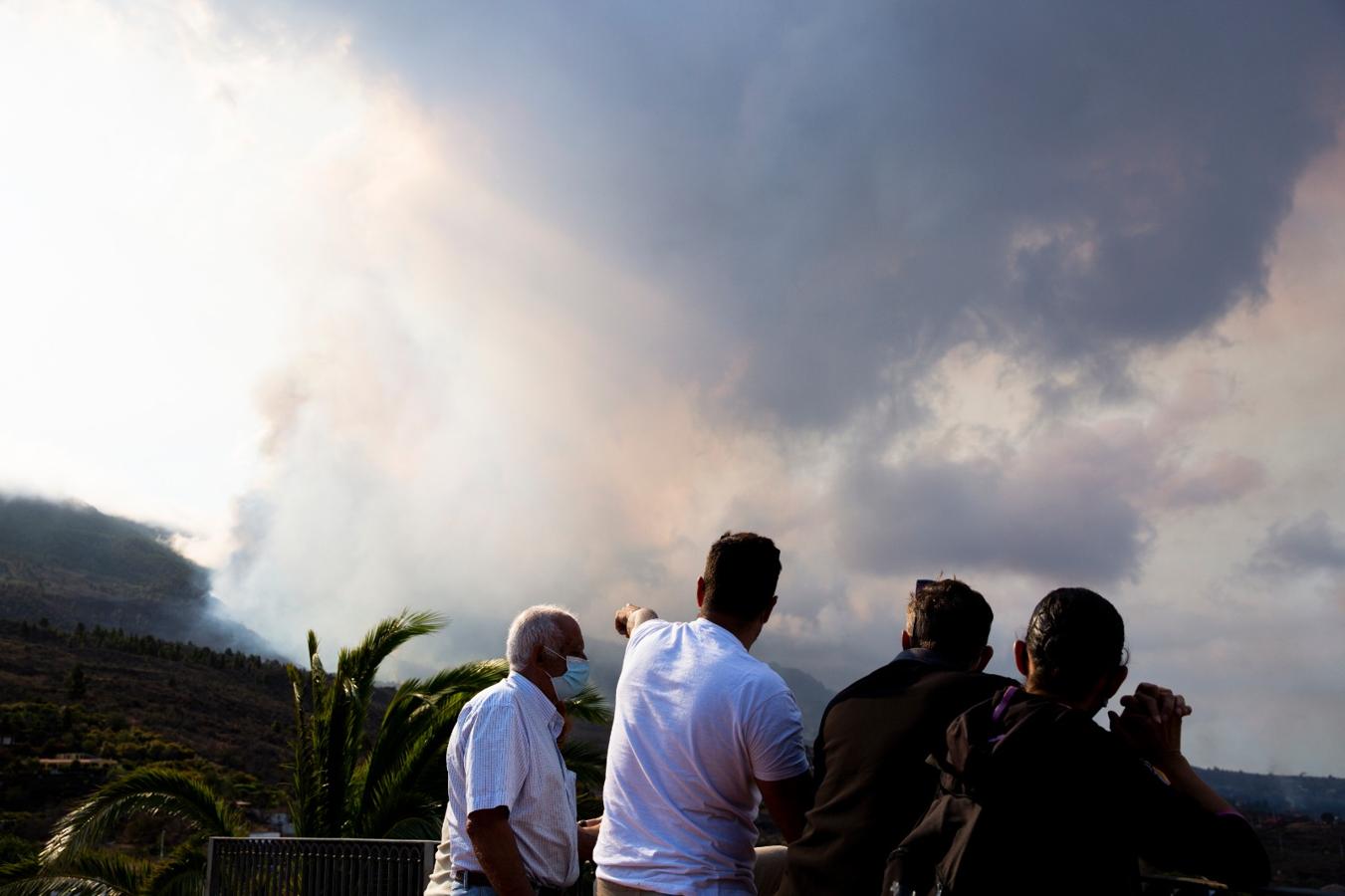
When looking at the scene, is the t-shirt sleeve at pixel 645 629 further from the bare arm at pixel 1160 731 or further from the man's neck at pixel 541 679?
the bare arm at pixel 1160 731

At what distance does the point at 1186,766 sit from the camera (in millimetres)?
2588

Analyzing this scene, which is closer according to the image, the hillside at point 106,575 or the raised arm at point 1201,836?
the raised arm at point 1201,836

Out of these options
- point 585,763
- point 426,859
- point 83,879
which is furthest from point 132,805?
point 426,859

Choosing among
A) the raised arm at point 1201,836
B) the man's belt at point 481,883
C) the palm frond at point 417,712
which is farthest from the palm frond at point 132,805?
the raised arm at point 1201,836

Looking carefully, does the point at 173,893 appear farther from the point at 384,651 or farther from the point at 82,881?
the point at 384,651

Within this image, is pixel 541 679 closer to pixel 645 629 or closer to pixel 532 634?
pixel 532 634

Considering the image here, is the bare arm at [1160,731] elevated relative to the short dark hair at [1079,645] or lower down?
lower down

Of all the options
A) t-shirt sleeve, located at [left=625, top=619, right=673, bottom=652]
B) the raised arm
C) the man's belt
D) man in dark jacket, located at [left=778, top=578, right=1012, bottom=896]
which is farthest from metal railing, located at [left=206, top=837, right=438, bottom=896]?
the raised arm

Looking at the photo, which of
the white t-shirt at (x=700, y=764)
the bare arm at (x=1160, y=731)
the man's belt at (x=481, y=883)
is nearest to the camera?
the bare arm at (x=1160, y=731)

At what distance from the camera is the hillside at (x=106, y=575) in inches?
→ 5113

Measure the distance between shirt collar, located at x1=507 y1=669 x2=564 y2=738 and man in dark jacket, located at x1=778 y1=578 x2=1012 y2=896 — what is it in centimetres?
138

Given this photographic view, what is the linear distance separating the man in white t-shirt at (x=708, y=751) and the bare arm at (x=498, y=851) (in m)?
0.44

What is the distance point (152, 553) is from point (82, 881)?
641 ft

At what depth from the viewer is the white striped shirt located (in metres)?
3.98
